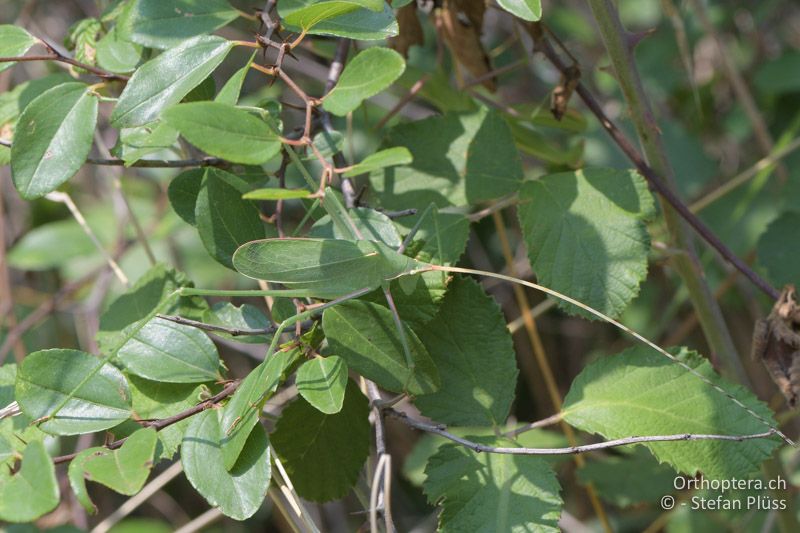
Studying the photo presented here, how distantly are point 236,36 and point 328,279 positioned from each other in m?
1.42

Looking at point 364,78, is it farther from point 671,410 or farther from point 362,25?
point 671,410

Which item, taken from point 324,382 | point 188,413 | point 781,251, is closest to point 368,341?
point 324,382

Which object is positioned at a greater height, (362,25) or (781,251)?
(362,25)

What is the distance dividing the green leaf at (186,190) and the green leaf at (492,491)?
32 cm

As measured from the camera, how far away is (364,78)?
65 cm

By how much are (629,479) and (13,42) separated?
3.20 ft

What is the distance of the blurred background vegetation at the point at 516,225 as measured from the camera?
5.13 ft

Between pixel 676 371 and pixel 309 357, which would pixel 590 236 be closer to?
pixel 676 371

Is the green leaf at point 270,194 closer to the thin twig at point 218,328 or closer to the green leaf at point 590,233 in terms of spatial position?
the thin twig at point 218,328

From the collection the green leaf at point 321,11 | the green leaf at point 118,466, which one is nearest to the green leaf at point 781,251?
the green leaf at point 321,11

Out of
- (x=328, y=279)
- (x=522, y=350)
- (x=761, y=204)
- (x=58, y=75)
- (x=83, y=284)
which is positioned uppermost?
(x=58, y=75)

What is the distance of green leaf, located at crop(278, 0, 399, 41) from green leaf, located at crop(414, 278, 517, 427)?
26 centimetres

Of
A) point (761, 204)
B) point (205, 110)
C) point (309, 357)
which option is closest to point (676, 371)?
point (309, 357)

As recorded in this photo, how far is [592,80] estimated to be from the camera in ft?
6.78
